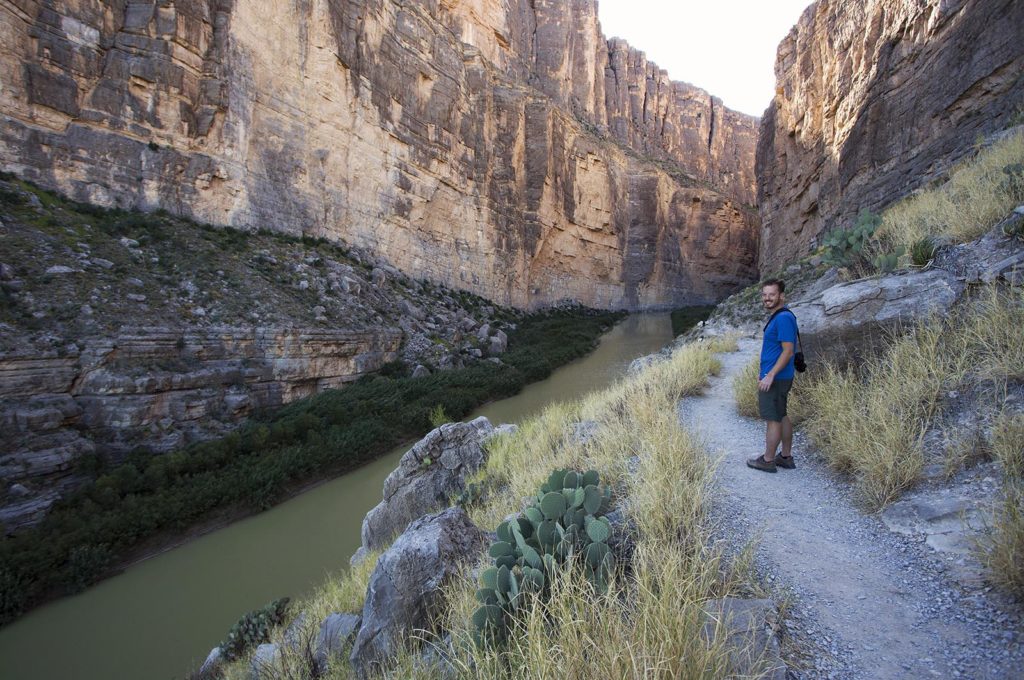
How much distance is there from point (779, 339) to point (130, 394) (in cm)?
1208

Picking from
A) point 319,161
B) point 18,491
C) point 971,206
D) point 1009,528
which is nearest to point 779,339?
point 1009,528

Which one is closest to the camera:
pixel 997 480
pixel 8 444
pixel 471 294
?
pixel 997 480

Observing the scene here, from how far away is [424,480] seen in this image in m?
6.18

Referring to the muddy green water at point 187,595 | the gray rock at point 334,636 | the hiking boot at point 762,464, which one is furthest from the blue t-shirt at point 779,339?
the muddy green water at point 187,595

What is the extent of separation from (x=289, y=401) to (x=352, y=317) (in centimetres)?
437

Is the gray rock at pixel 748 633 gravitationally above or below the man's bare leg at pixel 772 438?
below

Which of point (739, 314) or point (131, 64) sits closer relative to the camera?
point (131, 64)

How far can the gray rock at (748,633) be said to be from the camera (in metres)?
1.53

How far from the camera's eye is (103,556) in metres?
7.06

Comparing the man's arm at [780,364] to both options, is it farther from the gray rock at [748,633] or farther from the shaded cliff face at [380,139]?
the shaded cliff face at [380,139]

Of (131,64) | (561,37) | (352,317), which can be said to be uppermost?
(561,37)

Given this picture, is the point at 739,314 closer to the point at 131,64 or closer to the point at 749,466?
the point at 749,466

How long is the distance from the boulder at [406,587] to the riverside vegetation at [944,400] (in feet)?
8.90

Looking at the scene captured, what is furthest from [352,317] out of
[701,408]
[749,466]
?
[749,466]
